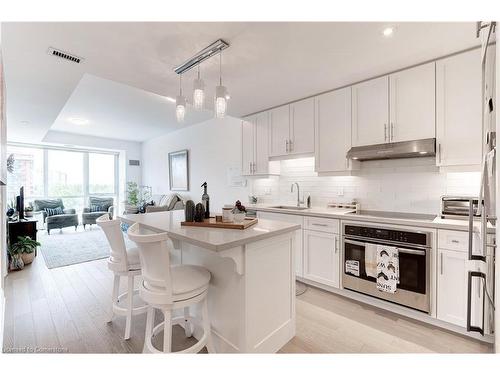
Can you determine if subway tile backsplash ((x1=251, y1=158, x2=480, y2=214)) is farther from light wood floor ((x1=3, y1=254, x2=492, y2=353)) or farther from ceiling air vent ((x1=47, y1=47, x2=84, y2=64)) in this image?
ceiling air vent ((x1=47, y1=47, x2=84, y2=64))

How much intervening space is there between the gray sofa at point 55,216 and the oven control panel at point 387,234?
6850 mm

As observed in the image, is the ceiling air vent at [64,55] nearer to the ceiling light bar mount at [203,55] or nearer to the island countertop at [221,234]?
the ceiling light bar mount at [203,55]

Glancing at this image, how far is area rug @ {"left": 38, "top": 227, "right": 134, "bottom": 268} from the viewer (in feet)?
13.1

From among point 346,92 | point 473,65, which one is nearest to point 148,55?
point 346,92

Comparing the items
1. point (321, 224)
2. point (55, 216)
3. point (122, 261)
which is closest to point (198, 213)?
point (122, 261)

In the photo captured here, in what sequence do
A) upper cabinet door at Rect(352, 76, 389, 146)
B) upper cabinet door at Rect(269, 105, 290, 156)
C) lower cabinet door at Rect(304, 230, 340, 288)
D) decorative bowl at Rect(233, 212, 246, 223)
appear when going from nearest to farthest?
decorative bowl at Rect(233, 212, 246, 223), upper cabinet door at Rect(352, 76, 389, 146), lower cabinet door at Rect(304, 230, 340, 288), upper cabinet door at Rect(269, 105, 290, 156)

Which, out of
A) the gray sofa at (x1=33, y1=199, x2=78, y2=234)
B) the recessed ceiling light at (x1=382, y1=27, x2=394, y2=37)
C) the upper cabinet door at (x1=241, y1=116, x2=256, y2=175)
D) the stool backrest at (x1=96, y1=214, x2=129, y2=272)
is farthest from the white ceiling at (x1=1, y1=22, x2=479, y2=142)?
the gray sofa at (x1=33, y1=199, x2=78, y2=234)

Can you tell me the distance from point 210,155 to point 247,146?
1.51 meters

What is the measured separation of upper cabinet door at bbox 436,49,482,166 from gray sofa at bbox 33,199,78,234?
7719mm

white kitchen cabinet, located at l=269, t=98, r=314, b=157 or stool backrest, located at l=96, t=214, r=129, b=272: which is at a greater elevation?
white kitchen cabinet, located at l=269, t=98, r=314, b=157

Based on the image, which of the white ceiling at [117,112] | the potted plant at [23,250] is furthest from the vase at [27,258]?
the white ceiling at [117,112]

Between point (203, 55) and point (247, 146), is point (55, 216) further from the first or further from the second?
point (203, 55)

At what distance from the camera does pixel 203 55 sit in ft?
6.65

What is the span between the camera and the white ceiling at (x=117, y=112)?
11.8 feet
